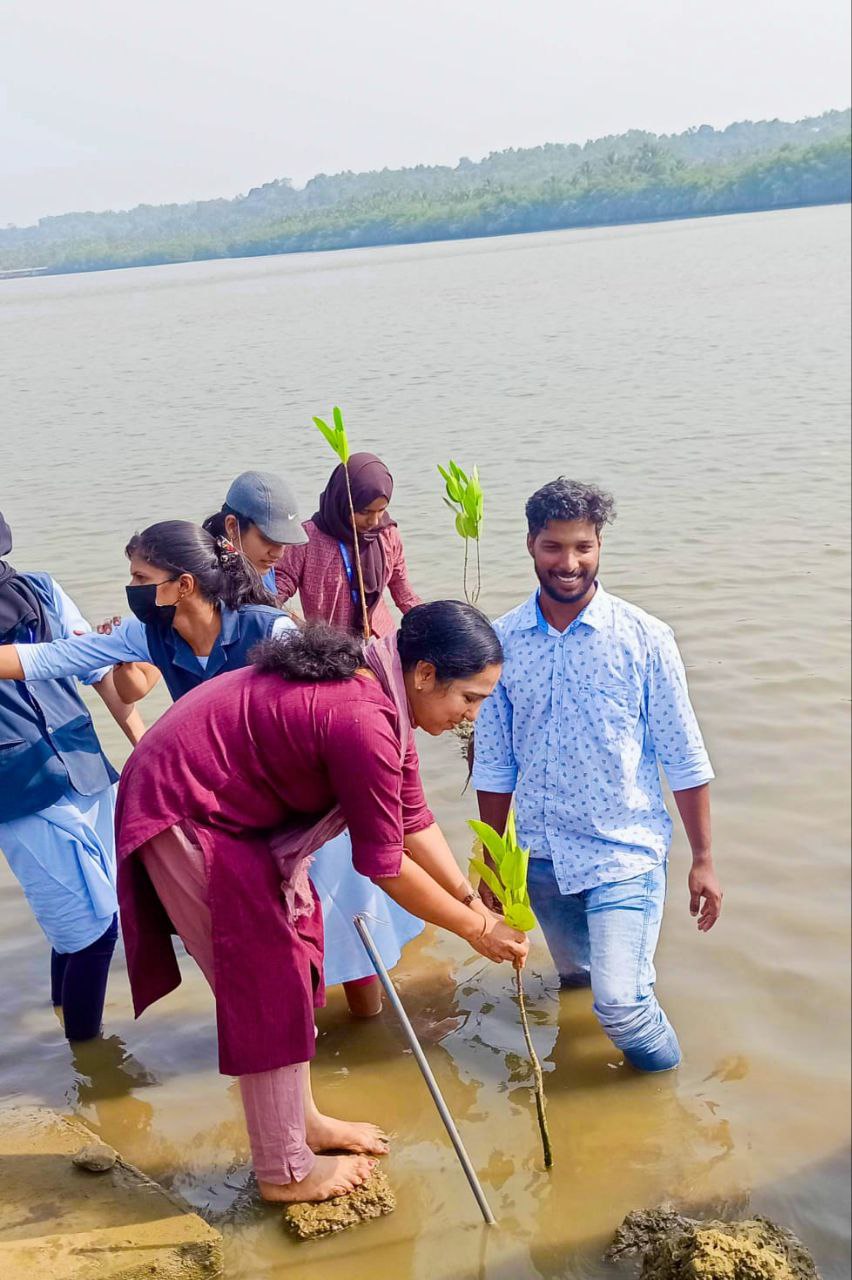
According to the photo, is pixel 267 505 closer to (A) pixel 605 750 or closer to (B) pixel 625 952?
(A) pixel 605 750

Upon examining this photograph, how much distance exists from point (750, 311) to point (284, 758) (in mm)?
24192

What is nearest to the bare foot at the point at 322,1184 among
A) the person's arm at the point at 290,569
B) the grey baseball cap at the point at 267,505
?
the grey baseball cap at the point at 267,505

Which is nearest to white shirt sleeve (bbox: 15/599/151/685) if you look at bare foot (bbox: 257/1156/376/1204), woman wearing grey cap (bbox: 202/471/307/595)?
woman wearing grey cap (bbox: 202/471/307/595)

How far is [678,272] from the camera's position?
34.5m

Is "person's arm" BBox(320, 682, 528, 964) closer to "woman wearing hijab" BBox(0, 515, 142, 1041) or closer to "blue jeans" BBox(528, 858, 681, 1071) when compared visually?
"blue jeans" BBox(528, 858, 681, 1071)

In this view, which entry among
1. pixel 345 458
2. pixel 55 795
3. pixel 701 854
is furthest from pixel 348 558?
pixel 701 854

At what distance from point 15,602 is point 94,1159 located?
1.38m

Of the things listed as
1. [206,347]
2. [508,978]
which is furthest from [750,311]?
[508,978]

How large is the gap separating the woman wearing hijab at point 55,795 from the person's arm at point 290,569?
3.45ft

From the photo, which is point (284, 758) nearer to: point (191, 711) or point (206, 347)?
point (191, 711)

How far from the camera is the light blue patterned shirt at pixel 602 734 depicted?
3242 millimetres

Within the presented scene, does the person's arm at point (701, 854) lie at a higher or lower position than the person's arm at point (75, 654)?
lower

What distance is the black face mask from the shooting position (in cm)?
313

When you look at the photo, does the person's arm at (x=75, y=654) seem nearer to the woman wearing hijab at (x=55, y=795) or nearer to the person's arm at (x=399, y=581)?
the woman wearing hijab at (x=55, y=795)
